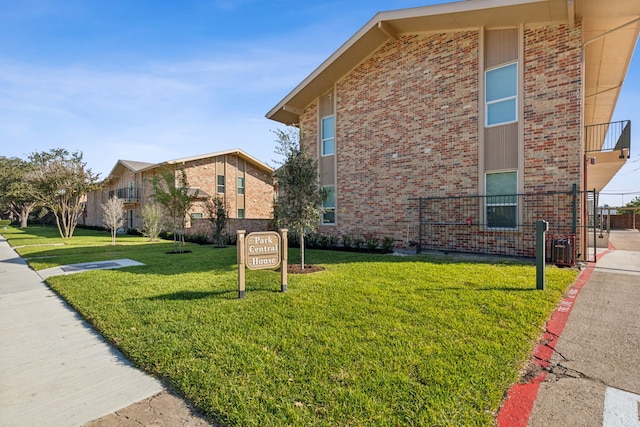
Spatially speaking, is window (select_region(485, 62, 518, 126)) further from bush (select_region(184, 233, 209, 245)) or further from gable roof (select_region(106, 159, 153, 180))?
gable roof (select_region(106, 159, 153, 180))

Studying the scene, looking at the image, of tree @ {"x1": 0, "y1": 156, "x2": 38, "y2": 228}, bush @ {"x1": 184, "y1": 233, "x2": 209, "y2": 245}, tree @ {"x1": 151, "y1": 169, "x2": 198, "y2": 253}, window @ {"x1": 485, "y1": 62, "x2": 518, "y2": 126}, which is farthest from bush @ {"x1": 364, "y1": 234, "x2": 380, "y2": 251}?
tree @ {"x1": 0, "y1": 156, "x2": 38, "y2": 228}

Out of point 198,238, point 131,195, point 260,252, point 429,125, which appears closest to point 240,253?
point 260,252

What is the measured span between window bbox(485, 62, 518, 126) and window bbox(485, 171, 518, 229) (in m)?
1.69

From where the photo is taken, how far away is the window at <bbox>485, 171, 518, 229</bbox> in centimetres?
960

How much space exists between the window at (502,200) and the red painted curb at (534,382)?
14.8ft

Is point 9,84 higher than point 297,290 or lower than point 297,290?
higher

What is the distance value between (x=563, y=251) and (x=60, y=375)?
1002 cm

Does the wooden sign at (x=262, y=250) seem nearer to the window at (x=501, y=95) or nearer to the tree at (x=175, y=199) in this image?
the window at (x=501, y=95)

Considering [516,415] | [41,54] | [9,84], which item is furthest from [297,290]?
[9,84]

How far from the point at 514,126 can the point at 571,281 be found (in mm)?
5089

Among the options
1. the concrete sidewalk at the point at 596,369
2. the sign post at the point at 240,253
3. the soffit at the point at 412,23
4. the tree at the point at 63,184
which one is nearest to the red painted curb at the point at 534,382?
Answer: the concrete sidewalk at the point at 596,369

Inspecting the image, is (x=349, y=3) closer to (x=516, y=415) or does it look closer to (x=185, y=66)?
(x=185, y=66)

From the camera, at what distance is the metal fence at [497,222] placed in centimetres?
873

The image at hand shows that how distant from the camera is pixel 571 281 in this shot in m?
6.39
